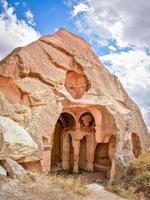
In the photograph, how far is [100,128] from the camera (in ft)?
55.2

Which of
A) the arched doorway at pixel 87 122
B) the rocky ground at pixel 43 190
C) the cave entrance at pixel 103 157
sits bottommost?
the rocky ground at pixel 43 190

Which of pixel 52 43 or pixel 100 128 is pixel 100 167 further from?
pixel 52 43

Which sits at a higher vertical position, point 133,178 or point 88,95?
point 88,95

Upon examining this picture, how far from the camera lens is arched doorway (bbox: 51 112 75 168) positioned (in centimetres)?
1823

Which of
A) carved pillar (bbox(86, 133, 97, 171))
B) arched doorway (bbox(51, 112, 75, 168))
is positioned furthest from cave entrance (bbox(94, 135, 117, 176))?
arched doorway (bbox(51, 112, 75, 168))

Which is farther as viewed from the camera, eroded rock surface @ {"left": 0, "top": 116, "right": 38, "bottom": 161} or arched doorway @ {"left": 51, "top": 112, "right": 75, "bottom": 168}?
arched doorway @ {"left": 51, "top": 112, "right": 75, "bottom": 168}

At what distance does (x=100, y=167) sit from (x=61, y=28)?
8699 millimetres

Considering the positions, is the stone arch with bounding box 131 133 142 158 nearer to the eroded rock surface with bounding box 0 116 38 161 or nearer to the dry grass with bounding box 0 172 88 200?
the eroded rock surface with bounding box 0 116 38 161

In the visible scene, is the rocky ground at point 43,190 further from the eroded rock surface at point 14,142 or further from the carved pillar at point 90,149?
the carved pillar at point 90,149

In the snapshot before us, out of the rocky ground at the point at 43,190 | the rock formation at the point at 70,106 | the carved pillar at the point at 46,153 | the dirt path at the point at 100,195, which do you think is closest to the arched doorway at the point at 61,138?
the rock formation at the point at 70,106

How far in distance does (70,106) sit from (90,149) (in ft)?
13.4

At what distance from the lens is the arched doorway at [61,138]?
1823 cm

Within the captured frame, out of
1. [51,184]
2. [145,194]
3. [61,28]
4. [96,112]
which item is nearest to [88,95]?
[96,112]

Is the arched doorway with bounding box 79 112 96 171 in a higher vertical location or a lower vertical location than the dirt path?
higher
